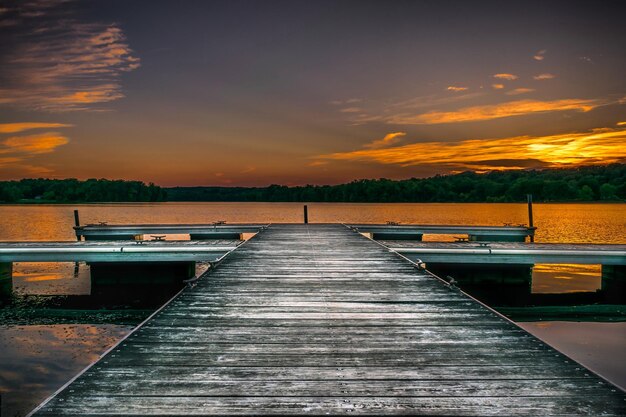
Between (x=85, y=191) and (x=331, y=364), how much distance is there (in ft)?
458

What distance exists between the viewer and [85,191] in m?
124

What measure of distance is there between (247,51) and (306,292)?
19.0 metres

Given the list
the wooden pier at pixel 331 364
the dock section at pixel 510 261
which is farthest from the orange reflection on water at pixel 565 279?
the wooden pier at pixel 331 364

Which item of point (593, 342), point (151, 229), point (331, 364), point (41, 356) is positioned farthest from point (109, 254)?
point (593, 342)

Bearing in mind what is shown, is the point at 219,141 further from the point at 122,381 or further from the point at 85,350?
the point at 122,381

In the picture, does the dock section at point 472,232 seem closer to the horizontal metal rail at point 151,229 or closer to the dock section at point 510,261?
the dock section at point 510,261

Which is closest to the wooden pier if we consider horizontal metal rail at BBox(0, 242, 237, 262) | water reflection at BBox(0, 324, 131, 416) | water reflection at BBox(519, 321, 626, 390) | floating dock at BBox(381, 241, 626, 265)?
water reflection at BBox(0, 324, 131, 416)

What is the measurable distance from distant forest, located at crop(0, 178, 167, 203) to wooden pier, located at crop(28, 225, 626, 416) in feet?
411

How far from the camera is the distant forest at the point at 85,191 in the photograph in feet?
396

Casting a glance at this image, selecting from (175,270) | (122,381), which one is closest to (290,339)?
(122,381)

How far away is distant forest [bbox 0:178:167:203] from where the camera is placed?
120750 millimetres

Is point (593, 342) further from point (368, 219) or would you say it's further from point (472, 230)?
point (368, 219)

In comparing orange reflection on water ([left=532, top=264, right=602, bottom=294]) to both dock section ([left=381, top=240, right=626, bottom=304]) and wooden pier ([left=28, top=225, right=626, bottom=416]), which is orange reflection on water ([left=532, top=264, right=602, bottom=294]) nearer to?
dock section ([left=381, top=240, right=626, bottom=304])

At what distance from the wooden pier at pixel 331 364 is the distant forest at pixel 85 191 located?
12515cm
